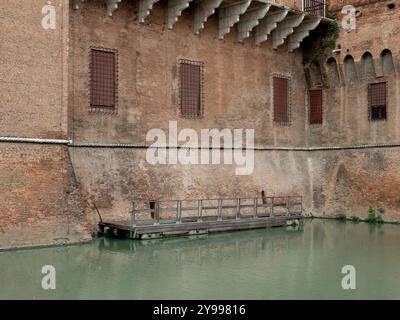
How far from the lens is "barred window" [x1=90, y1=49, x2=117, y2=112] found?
17.7 meters

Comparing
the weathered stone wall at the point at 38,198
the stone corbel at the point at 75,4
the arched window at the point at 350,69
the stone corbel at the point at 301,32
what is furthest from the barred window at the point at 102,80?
the arched window at the point at 350,69

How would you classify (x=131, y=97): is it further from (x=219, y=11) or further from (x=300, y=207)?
(x=300, y=207)

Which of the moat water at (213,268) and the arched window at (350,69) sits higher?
the arched window at (350,69)

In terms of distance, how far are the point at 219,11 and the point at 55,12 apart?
763cm

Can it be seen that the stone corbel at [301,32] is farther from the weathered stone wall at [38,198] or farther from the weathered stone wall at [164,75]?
the weathered stone wall at [38,198]

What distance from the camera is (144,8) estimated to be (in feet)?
61.2

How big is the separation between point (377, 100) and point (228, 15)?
262 inches

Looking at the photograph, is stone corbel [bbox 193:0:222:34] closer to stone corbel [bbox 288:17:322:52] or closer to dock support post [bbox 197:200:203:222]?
stone corbel [bbox 288:17:322:52]

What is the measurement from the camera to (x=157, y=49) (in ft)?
63.4

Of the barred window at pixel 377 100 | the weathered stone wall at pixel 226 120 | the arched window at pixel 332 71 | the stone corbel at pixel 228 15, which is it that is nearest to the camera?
the weathered stone wall at pixel 226 120

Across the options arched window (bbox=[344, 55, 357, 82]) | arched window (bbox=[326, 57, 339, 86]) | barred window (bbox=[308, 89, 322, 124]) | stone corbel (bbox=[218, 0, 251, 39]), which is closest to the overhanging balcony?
stone corbel (bbox=[218, 0, 251, 39])

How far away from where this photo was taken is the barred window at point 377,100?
22.3 m

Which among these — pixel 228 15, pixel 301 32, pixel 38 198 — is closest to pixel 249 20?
pixel 228 15

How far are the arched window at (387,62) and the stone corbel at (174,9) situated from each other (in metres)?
8.01
